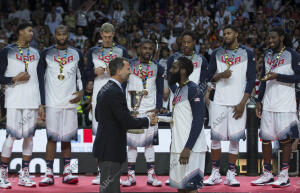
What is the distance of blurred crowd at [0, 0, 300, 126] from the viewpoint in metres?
12.6

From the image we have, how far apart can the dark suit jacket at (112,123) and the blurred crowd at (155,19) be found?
22.0 ft

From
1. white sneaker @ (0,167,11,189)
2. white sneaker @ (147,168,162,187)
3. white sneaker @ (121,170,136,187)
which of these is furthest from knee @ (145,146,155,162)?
white sneaker @ (0,167,11,189)

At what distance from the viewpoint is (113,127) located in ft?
16.9

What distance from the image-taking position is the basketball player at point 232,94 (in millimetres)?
7105

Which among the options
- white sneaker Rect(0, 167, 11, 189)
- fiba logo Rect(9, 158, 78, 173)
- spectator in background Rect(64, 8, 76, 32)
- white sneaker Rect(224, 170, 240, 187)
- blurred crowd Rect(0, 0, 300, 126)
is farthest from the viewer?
spectator in background Rect(64, 8, 76, 32)

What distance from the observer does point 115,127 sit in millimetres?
5172

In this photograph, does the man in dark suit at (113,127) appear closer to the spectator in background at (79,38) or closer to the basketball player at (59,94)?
the basketball player at (59,94)

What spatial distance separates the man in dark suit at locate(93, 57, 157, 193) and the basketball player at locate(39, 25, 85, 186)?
210 centimetres

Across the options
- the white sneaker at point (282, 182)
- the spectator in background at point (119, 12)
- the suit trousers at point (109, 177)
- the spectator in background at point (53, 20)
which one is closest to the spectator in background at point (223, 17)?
the spectator in background at point (119, 12)

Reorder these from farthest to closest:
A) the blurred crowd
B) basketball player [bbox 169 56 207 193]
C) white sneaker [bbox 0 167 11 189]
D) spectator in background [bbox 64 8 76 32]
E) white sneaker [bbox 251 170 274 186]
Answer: spectator in background [bbox 64 8 76 32] < the blurred crowd < white sneaker [bbox 251 170 274 186] < white sneaker [bbox 0 167 11 189] < basketball player [bbox 169 56 207 193]

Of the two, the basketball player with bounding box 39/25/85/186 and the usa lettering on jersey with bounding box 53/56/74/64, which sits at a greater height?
the usa lettering on jersey with bounding box 53/56/74/64

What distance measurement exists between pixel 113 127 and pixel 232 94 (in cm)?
252

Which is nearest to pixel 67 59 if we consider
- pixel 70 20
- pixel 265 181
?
pixel 265 181

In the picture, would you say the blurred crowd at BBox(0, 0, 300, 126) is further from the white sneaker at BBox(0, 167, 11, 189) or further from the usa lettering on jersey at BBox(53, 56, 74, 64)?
the white sneaker at BBox(0, 167, 11, 189)
